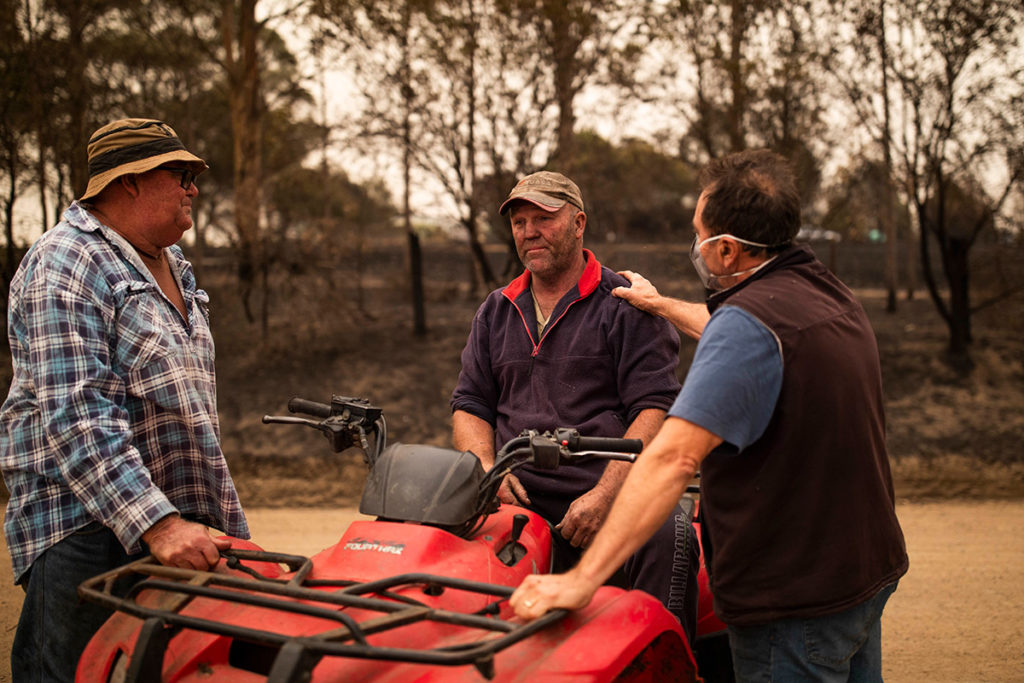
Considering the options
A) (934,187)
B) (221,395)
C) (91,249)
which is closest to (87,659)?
(91,249)

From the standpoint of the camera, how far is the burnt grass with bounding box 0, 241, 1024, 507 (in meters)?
9.52

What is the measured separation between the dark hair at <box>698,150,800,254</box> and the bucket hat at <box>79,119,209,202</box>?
Result: 1715mm

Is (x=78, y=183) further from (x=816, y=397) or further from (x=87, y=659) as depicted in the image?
(x=816, y=397)

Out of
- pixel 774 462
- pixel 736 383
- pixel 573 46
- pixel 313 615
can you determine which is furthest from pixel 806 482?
pixel 573 46

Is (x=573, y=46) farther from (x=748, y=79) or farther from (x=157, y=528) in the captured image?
(x=157, y=528)

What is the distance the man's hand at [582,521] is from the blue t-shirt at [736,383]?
0.97m

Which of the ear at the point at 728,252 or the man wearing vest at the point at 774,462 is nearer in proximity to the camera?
the man wearing vest at the point at 774,462

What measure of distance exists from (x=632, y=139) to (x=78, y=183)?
22.8 feet

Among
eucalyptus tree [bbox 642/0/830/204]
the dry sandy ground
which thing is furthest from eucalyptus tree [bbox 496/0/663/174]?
the dry sandy ground

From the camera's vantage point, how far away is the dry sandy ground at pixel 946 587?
181 inches

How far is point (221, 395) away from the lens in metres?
11.8

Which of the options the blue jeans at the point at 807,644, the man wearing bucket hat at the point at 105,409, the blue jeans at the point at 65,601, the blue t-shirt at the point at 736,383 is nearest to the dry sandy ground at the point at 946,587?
the blue jeans at the point at 65,601

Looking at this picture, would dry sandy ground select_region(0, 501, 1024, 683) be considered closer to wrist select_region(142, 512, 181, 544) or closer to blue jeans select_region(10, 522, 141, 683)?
blue jeans select_region(10, 522, 141, 683)

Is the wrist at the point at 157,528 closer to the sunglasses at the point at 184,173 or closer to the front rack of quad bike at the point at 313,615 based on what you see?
the front rack of quad bike at the point at 313,615
